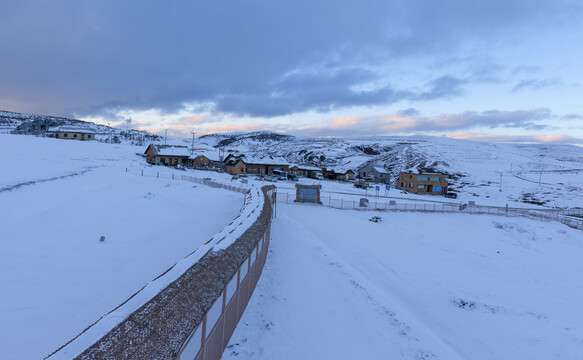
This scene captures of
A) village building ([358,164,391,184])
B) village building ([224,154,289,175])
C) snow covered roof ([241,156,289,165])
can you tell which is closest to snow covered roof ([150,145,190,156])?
village building ([224,154,289,175])

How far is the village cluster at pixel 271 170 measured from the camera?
239 feet

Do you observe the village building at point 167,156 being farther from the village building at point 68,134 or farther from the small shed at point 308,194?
the small shed at point 308,194

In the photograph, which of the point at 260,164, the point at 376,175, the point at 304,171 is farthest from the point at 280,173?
the point at 376,175

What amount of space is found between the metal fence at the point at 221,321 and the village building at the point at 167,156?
A: 7447cm

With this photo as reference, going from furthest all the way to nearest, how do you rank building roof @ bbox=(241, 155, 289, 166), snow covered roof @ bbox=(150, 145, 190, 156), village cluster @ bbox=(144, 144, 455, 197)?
building roof @ bbox=(241, 155, 289, 166) < snow covered roof @ bbox=(150, 145, 190, 156) < village cluster @ bbox=(144, 144, 455, 197)

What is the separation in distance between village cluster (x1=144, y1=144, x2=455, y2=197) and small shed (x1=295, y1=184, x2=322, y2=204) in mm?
27920

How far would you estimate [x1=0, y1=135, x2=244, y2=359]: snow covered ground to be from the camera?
10461 millimetres

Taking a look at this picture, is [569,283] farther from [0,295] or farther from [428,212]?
[0,295]

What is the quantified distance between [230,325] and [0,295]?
10135 millimetres

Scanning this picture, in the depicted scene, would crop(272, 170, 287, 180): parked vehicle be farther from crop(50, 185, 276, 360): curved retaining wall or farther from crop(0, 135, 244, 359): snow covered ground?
crop(50, 185, 276, 360): curved retaining wall

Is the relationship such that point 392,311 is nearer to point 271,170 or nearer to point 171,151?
point 271,170

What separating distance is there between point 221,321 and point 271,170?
75.5 m

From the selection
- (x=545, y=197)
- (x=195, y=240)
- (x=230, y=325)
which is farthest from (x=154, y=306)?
(x=545, y=197)

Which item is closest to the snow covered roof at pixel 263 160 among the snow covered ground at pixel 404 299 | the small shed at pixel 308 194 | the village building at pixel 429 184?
the village building at pixel 429 184
